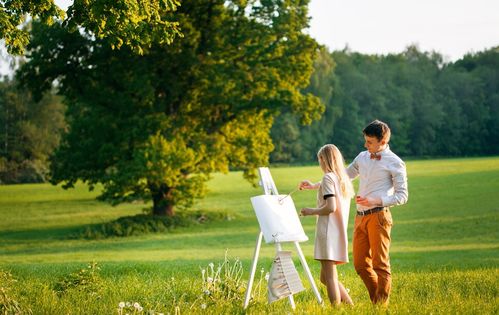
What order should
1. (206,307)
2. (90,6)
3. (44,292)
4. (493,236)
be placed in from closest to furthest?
1. (206,307)
2. (90,6)
3. (44,292)
4. (493,236)

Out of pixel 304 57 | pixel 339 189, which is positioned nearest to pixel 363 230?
pixel 339 189

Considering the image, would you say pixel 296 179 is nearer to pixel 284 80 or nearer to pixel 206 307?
pixel 284 80

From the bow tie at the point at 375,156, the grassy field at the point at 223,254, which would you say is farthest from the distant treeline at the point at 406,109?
the bow tie at the point at 375,156

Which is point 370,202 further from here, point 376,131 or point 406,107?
point 406,107

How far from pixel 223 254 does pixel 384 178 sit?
562 inches

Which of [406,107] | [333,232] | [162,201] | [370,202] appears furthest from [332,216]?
[406,107]

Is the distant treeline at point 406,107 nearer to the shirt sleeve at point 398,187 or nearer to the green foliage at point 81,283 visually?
the green foliage at point 81,283

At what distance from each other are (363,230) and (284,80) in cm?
2196

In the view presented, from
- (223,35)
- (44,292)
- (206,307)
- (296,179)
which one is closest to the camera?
(206,307)

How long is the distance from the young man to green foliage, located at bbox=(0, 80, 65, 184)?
55158mm

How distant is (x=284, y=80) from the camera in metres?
30.4

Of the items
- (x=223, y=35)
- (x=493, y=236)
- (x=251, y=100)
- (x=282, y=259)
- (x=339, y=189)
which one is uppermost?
(x=223, y=35)

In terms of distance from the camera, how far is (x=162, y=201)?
29969 millimetres

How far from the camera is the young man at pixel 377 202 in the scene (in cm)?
855
